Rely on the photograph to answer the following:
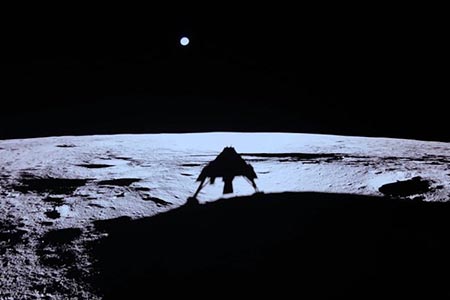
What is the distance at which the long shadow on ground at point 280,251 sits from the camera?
94cm

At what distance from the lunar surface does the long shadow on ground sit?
11cm

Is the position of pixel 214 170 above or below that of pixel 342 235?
above

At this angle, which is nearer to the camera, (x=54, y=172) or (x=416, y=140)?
(x=54, y=172)

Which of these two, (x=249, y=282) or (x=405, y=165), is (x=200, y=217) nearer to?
(x=249, y=282)

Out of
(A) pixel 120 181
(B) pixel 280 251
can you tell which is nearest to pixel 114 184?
(A) pixel 120 181

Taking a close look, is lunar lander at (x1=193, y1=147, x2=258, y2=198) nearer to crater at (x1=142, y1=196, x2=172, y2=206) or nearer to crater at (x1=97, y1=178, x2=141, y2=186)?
crater at (x1=142, y1=196, x2=172, y2=206)

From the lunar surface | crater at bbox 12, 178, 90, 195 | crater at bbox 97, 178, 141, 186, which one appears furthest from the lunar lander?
crater at bbox 12, 178, 90, 195

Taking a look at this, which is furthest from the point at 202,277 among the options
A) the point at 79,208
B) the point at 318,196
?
the point at 318,196

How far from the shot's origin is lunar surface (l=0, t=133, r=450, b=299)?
3.47 feet

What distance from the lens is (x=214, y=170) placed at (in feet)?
5.46

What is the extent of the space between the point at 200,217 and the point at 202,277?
0.48 m

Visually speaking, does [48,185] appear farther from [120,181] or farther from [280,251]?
[280,251]

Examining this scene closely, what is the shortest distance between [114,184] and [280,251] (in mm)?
1170

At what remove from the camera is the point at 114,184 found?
190cm
